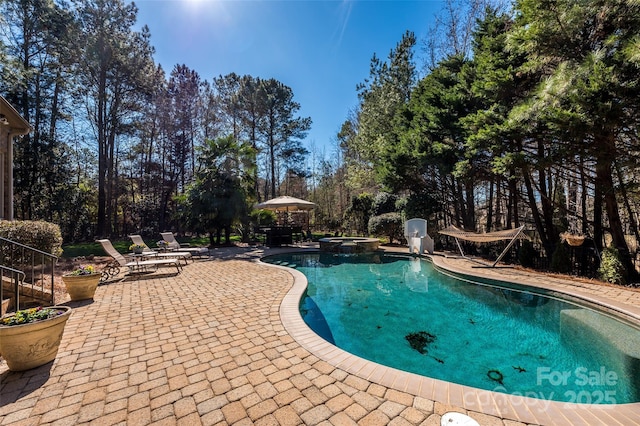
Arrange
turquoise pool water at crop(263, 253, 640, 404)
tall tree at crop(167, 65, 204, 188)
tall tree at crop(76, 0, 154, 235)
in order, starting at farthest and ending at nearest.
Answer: tall tree at crop(167, 65, 204, 188) < tall tree at crop(76, 0, 154, 235) < turquoise pool water at crop(263, 253, 640, 404)

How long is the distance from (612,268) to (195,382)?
8.61m

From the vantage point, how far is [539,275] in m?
7.15

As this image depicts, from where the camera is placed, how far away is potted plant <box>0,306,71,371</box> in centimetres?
262

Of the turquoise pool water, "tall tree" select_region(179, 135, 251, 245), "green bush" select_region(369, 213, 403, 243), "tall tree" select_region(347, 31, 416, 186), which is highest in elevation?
"tall tree" select_region(347, 31, 416, 186)

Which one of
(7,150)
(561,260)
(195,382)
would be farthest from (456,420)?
(7,150)

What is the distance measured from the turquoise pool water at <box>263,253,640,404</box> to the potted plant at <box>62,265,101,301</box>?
4066mm

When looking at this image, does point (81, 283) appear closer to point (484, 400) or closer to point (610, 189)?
point (484, 400)

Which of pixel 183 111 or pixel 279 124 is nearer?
pixel 183 111

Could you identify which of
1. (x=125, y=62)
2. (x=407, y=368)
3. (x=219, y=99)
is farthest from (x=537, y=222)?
(x=219, y=99)

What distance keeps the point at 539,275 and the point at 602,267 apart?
122cm

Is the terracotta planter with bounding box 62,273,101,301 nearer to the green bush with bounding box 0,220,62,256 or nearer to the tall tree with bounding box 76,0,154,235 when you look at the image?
the green bush with bounding box 0,220,62,256

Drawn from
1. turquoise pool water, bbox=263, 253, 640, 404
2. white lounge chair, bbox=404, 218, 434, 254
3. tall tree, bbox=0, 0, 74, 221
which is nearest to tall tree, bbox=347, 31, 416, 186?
white lounge chair, bbox=404, 218, 434, 254

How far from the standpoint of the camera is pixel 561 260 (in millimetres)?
7367

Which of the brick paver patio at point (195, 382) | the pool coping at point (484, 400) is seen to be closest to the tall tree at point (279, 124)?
the brick paver patio at point (195, 382)
